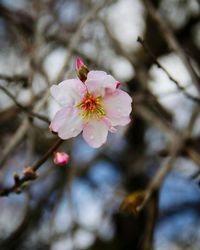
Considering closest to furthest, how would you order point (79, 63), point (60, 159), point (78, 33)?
point (79, 63), point (60, 159), point (78, 33)

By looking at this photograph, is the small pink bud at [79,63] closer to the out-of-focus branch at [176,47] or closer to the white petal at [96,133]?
the white petal at [96,133]

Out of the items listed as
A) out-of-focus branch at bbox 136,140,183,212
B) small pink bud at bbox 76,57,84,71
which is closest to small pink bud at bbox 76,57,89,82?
small pink bud at bbox 76,57,84,71

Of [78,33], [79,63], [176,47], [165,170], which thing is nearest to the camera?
[79,63]

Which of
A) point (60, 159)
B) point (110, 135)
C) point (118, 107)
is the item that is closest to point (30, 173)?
point (60, 159)

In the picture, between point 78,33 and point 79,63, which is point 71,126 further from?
point 78,33

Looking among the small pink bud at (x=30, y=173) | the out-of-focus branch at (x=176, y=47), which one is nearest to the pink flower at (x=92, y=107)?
the small pink bud at (x=30, y=173)

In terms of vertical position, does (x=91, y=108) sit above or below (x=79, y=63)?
below

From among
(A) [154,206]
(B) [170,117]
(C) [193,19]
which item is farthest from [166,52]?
(A) [154,206]
